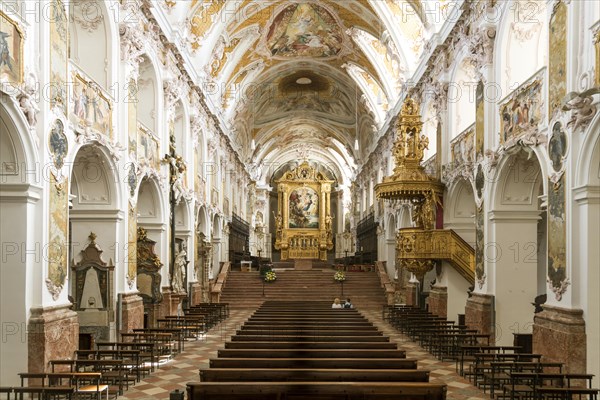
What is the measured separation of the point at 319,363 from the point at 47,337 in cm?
433

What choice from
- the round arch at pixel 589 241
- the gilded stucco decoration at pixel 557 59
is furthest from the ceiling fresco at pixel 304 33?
the round arch at pixel 589 241

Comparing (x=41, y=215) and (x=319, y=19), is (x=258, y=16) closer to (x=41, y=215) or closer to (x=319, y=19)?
(x=319, y=19)

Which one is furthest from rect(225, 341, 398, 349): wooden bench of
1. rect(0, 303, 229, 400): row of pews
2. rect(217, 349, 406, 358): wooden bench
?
rect(0, 303, 229, 400): row of pews

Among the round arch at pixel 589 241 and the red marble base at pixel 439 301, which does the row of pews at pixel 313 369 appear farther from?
the red marble base at pixel 439 301

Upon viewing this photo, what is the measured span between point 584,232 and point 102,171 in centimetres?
992

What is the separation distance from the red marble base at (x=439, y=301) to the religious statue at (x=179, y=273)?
8.05 meters

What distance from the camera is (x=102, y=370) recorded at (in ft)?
32.5

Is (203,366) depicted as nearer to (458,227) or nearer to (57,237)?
(57,237)

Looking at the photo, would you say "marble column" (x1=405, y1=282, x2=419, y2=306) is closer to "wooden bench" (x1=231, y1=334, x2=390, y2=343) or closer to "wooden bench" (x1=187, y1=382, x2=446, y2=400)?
"wooden bench" (x1=231, y1=334, x2=390, y2=343)

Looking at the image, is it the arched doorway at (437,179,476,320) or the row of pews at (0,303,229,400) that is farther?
the arched doorway at (437,179,476,320)

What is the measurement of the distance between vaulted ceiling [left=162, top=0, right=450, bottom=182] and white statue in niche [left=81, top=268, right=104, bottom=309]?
9.71 m

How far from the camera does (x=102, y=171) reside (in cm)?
1334

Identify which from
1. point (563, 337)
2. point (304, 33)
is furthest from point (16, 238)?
point (304, 33)

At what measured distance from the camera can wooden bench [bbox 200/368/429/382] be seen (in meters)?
7.30
